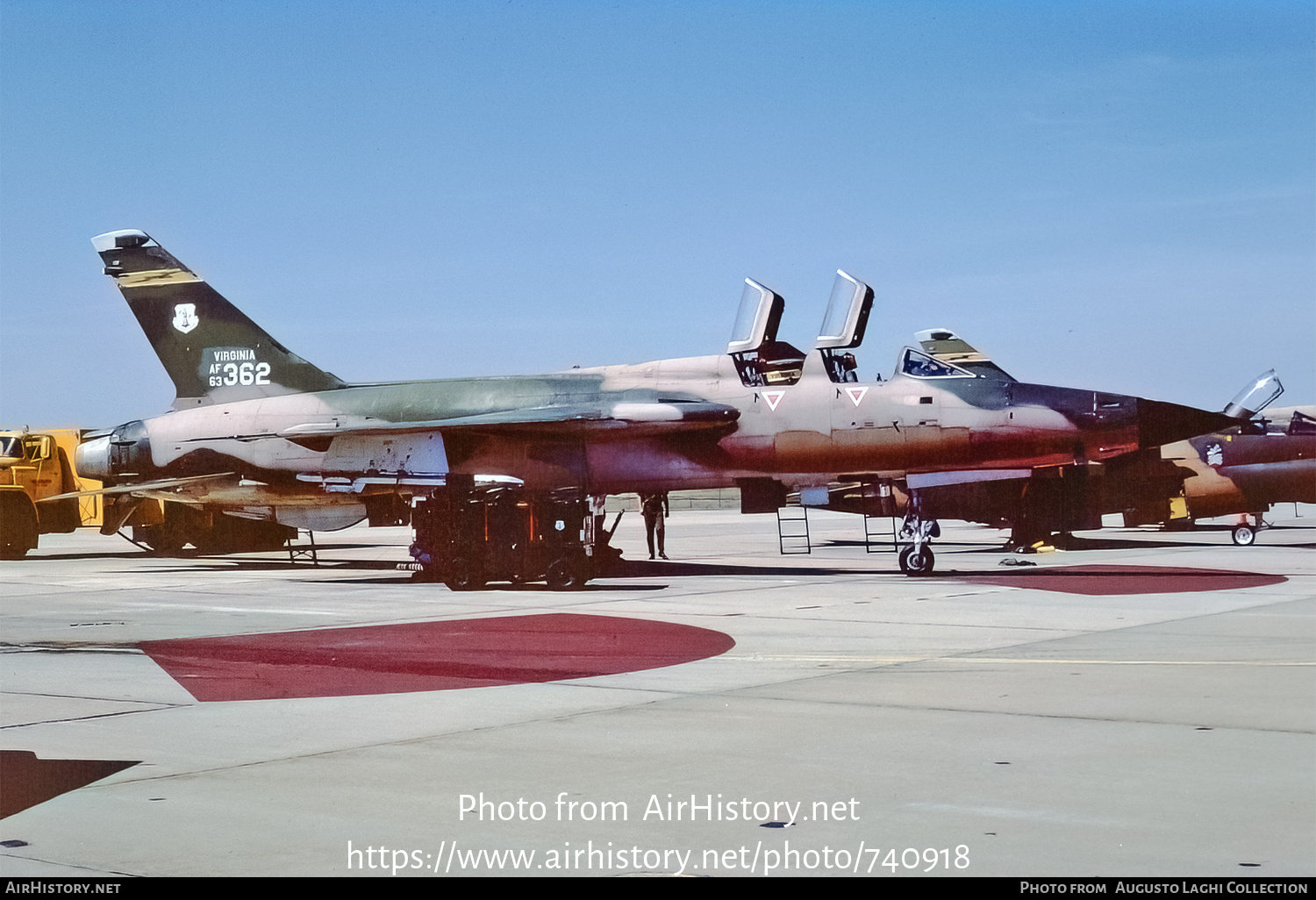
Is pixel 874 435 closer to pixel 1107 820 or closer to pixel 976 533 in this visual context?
pixel 1107 820

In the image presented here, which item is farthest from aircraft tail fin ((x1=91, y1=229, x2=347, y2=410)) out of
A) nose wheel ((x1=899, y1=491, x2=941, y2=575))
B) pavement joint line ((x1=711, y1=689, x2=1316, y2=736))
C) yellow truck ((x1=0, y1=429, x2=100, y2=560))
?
pavement joint line ((x1=711, y1=689, x2=1316, y2=736))

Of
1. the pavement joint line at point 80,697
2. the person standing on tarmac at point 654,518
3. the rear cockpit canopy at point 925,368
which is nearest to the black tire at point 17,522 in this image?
the person standing on tarmac at point 654,518

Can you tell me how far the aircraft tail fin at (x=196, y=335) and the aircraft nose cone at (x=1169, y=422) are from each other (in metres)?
12.9

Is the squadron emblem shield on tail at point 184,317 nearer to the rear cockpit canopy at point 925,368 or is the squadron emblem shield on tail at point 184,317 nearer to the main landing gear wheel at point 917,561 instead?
the rear cockpit canopy at point 925,368

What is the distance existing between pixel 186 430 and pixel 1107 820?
20.4 meters

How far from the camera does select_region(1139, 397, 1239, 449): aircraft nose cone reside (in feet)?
57.3

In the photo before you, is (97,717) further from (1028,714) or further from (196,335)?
(196,335)

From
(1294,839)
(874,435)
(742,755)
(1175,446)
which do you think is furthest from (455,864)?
(1175,446)

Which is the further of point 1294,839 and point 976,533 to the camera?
point 976,533

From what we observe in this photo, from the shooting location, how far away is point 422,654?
10.5 m

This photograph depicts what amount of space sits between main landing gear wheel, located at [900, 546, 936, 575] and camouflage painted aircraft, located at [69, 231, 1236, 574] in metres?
0.03

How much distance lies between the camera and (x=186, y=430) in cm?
2267

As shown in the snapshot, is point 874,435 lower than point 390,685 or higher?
higher

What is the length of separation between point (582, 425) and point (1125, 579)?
7.73 m
